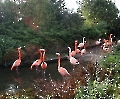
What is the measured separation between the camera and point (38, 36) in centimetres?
1111

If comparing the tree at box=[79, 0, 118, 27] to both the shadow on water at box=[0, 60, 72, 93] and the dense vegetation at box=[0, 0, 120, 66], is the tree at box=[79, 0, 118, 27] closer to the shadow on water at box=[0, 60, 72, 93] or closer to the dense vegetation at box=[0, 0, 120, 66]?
the dense vegetation at box=[0, 0, 120, 66]

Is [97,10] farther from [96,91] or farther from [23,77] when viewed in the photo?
[96,91]

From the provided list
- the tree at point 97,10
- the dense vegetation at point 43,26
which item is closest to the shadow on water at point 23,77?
the dense vegetation at point 43,26

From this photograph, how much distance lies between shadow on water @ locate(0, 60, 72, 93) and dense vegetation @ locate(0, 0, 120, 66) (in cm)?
82

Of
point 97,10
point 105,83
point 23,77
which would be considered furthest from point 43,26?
point 105,83

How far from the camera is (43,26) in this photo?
11.9m

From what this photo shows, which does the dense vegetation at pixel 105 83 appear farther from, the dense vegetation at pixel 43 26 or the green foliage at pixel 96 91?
the dense vegetation at pixel 43 26

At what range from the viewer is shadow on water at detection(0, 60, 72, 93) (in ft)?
26.1

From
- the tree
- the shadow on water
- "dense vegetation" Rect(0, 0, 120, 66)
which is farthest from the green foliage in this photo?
the tree

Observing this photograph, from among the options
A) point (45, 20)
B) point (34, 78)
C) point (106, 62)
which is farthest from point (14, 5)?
point (106, 62)

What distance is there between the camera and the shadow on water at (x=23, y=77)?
26.1 feet

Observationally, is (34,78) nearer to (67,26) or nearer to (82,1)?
(67,26)

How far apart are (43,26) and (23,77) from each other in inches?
143

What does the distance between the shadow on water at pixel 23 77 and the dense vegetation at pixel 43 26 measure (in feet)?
2.70
